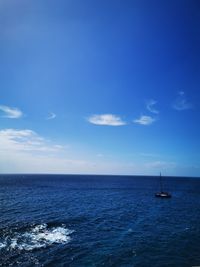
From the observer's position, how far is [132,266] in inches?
998

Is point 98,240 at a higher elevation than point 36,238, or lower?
lower

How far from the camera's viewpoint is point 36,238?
33.7m

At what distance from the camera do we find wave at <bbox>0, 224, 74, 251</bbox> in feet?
99.5

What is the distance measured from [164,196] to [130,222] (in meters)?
48.0

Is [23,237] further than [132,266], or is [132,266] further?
[23,237]

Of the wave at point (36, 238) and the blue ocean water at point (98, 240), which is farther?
the wave at point (36, 238)

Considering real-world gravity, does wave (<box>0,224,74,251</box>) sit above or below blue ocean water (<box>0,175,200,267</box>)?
above

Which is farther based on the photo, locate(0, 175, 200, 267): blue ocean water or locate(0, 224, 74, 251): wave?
locate(0, 224, 74, 251): wave

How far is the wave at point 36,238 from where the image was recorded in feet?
99.5

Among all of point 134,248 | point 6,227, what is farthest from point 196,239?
point 6,227

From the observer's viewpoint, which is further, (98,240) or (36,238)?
(98,240)

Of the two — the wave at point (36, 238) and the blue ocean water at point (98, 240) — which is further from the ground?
the wave at point (36, 238)

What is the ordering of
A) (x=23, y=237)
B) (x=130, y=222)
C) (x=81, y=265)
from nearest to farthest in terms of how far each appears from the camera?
(x=81, y=265) → (x=23, y=237) → (x=130, y=222)

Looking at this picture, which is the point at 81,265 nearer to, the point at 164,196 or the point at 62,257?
the point at 62,257
